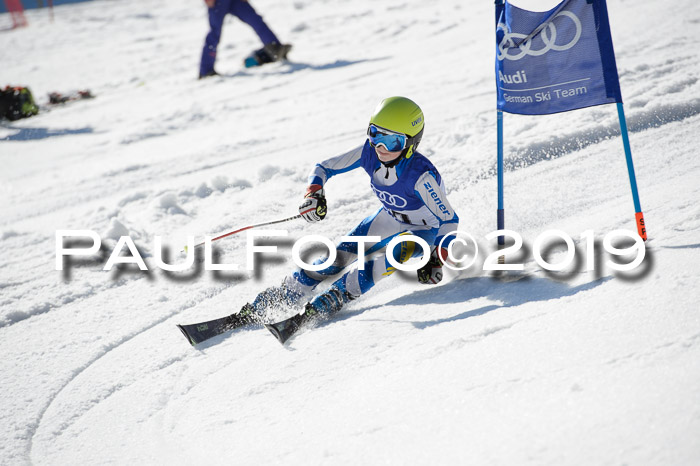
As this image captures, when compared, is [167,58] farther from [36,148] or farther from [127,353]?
[127,353]

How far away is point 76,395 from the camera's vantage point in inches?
143

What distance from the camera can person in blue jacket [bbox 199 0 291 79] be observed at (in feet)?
37.8

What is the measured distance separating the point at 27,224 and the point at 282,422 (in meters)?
4.52

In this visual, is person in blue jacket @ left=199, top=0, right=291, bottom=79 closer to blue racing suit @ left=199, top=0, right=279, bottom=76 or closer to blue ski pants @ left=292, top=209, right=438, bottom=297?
blue racing suit @ left=199, top=0, right=279, bottom=76

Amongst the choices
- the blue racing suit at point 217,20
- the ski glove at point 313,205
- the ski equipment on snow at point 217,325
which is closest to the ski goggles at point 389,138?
the ski glove at point 313,205

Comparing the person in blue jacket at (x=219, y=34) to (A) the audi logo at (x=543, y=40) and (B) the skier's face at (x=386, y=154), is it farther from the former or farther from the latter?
(A) the audi logo at (x=543, y=40)

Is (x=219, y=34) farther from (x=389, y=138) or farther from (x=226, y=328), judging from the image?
(x=226, y=328)

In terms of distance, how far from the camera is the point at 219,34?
38.1 ft

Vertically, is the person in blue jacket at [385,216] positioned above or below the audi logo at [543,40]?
below

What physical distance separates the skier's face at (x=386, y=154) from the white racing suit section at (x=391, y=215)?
75 millimetres

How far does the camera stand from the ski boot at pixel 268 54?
39.0ft

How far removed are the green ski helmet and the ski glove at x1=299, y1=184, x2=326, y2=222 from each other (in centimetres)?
62

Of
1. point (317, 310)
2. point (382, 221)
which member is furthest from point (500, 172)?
point (317, 310)

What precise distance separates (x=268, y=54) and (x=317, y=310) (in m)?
9.04
